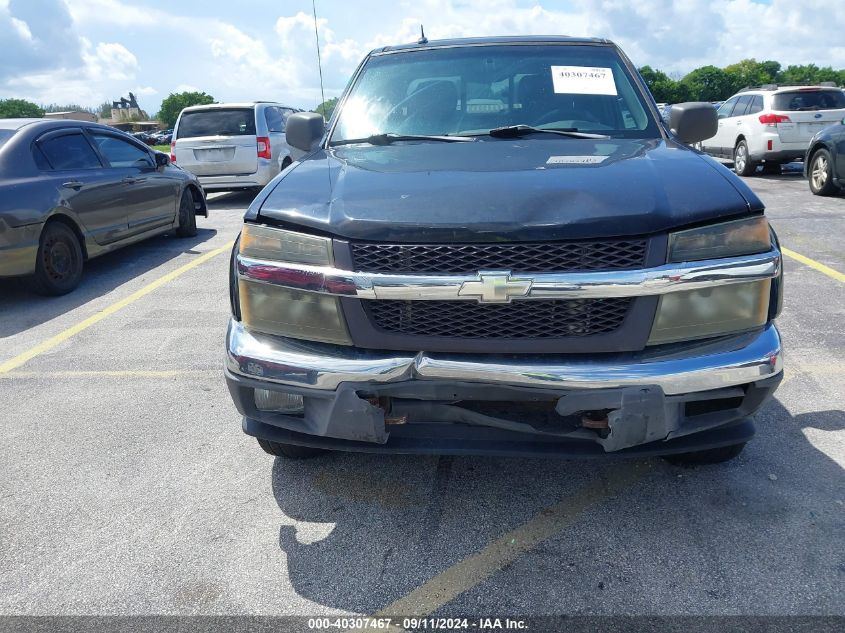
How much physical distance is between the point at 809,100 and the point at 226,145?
1034 centimetres

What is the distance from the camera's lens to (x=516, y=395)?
2.32 metres

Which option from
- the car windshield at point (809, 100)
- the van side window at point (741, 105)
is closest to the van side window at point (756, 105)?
the van side window at point (741, 105)

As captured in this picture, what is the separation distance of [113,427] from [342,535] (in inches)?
64.1

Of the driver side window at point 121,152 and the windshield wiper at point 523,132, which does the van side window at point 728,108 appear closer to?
the driver side window at point 121,152

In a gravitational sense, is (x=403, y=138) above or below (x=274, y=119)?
above

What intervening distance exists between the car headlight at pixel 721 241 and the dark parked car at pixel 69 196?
5367mm

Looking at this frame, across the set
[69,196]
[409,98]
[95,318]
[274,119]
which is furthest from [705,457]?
[274,119]

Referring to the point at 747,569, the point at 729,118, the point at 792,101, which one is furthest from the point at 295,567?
the point at 729,118

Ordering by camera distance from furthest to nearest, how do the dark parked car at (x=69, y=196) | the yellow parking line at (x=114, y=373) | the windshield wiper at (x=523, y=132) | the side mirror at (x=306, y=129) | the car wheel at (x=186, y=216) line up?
the car wheel at (x=186, y=216), the dark parked car at (x=69, y=196), the yellow parking line at (x=114, y=373), the side mirror at (x=306, y=129), the windshield wiper at (x=523, y=132)

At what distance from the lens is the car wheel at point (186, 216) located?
8.81 meters

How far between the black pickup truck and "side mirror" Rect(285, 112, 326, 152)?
4.74ft

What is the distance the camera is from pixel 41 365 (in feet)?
15.1

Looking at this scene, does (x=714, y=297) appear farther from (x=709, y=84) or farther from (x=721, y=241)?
(x=709, y=84)

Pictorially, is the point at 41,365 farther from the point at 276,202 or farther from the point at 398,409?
the point at 398,409
